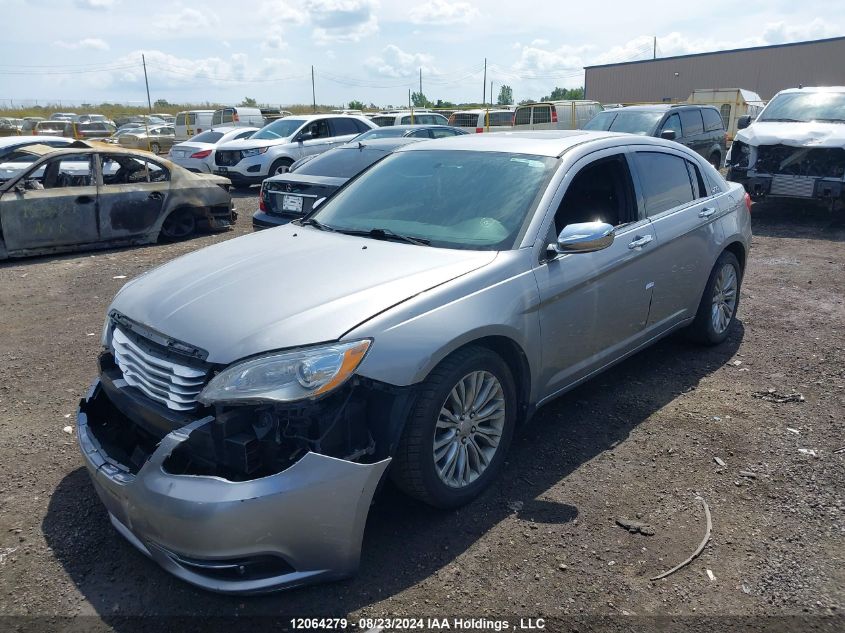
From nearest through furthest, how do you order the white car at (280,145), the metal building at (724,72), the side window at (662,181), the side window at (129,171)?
1. the side window at (662,181)
2. the side window at (129,171)
3. the white car at (280,145)
4. the metal building at (724,72)

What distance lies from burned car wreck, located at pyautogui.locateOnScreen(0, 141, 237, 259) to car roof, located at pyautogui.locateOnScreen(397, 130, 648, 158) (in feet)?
20.2

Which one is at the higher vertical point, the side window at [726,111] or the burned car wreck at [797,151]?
the side window at [726,111]

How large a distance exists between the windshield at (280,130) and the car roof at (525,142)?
41.6ft

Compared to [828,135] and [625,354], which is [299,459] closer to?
[625,354]

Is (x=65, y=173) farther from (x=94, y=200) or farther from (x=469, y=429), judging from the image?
(x=469, y=429)

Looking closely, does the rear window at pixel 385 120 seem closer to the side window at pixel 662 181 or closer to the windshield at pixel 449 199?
the side window at pixel 662 181

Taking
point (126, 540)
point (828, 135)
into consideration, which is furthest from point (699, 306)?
point (828, 135)

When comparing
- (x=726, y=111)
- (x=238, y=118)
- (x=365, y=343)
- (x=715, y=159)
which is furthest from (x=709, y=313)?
(x=238, y=118)

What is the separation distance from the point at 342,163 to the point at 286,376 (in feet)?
22.2

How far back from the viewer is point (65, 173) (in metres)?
9.12

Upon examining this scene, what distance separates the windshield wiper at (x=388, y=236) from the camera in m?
3.61

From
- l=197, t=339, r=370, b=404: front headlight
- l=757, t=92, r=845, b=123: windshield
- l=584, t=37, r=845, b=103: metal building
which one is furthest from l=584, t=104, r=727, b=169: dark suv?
l=584, t=37, r=845, b=103: metal building

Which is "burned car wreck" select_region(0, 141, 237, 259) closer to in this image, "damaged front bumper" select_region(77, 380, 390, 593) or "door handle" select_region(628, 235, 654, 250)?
"damaged front bumper" select_region(77, 380, 390, 593)

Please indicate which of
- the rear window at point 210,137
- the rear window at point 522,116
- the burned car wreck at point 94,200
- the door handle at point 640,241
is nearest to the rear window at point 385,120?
the rear window at point 522,116
